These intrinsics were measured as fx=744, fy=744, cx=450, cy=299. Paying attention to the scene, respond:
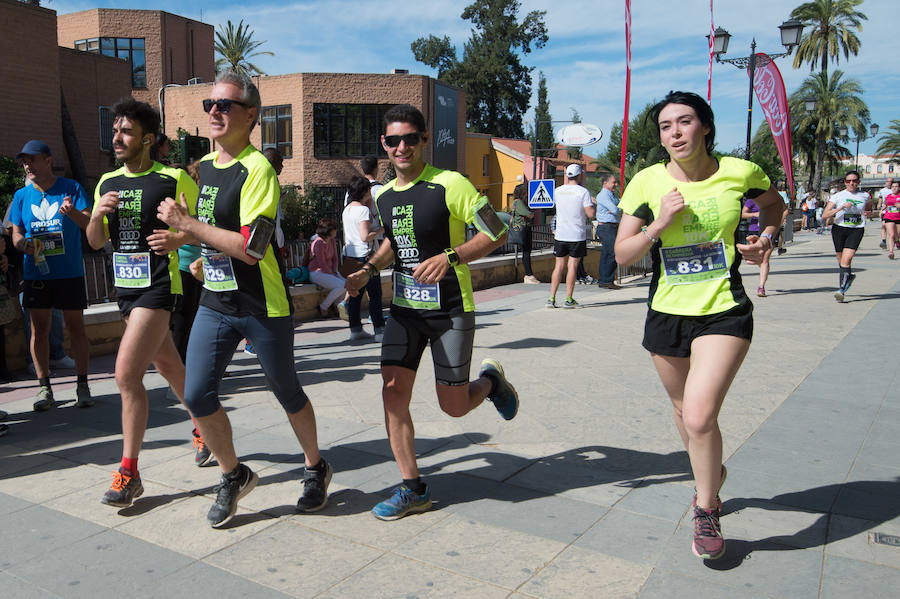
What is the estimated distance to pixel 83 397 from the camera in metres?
5.54

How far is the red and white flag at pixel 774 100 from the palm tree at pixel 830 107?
46.7 metres

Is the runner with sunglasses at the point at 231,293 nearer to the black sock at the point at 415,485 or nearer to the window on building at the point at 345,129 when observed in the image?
the black sock at the point at 415,485

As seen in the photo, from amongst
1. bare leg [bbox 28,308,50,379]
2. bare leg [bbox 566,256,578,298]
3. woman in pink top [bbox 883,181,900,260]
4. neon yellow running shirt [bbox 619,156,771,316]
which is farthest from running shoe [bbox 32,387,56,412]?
woman in pink top [bbox 883,181,900,260]

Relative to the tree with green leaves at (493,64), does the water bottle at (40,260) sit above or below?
below

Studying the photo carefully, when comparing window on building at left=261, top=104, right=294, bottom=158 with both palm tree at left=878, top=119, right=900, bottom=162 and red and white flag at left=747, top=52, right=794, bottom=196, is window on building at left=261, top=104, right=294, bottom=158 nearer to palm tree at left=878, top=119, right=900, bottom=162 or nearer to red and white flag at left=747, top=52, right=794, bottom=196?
red and white flag at left=747, top=52, right=794, bottom=196

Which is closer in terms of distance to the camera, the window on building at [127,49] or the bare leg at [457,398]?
the bare leg at [457,398]

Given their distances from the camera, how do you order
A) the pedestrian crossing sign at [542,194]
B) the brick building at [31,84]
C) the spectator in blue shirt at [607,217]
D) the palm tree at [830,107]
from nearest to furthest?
the spectator in blue shirt at [607,217]
the pedestrian crossing sign at [542,194]
the brick building at [31,84]
the palm tree at [830,107]

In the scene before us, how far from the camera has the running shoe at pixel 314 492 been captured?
11.7 feet

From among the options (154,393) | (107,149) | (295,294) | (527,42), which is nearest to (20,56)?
(107,149)

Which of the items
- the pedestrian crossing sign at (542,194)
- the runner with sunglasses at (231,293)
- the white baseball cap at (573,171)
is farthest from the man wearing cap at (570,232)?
the runner with sunglasses at (231,293)

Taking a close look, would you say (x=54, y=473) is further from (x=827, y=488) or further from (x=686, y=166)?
(x=827, y=488)

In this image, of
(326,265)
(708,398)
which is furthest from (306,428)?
(326,265)

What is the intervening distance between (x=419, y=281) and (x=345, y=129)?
111 ft

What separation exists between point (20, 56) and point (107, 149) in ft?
26.3
